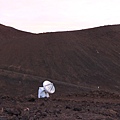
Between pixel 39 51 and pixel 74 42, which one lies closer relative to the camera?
pixel 39 51

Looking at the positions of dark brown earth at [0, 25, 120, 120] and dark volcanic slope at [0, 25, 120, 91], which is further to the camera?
dark volcanic slope at [0, 25, 120, 91]

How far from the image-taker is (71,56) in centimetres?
4153

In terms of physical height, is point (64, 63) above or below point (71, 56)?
below

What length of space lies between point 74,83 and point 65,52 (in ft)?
27.8

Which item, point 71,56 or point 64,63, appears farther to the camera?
point 71,56

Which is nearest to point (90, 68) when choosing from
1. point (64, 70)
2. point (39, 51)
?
point (64, 70)

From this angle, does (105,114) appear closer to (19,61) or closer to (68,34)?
(19,61)

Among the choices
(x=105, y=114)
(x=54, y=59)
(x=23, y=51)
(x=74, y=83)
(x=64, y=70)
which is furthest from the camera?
(x=23, y=51)

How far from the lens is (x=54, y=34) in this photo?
48.3 metres

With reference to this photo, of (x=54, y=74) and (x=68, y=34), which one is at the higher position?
(x=68, y=34)

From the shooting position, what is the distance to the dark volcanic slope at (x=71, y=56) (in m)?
36.6

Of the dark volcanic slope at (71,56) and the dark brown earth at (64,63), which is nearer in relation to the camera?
the dark brown earth at (64,63)

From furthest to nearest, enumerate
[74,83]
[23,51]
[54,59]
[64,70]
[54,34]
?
[54,34] < [23,51] < [54,59] < [64,70] < [74,83]

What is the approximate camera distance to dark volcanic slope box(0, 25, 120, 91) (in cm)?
3659
